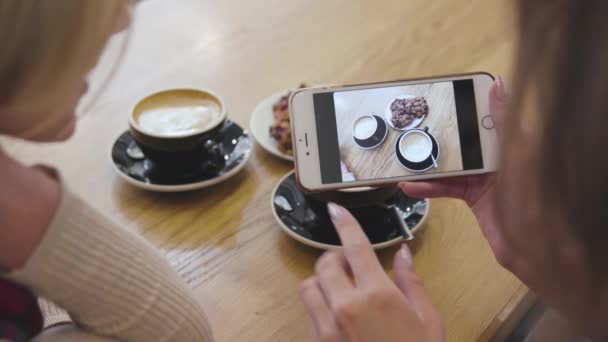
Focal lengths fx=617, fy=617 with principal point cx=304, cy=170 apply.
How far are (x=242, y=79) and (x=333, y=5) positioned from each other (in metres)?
0.33

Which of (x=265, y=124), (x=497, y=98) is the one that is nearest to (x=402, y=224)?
(x=497, y=98)

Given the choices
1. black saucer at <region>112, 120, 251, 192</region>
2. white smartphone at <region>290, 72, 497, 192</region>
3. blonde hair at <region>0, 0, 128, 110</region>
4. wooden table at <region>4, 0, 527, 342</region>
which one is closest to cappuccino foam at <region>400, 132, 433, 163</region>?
white smartphone at <region>290, 72, 497, 192</region>

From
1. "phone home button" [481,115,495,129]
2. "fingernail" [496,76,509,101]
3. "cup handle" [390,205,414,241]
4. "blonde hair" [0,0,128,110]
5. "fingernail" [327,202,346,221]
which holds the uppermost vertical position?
"blonde hair" [0,0,128,110]

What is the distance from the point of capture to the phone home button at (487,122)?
738mm

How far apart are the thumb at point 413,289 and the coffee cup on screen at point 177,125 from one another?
335 mm

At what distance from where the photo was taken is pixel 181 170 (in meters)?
0.84

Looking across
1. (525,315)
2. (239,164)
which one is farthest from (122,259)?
(525,315)

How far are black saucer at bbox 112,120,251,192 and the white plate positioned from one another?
0.7 inches

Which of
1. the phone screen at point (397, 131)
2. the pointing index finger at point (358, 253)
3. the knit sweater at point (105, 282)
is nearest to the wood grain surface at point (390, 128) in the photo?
the phone screen at point (397, 131)

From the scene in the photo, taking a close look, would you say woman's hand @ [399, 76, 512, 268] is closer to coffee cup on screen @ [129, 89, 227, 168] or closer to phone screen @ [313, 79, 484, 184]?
phone screen @ [313, 79, 484, 184]

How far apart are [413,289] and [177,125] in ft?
1.41

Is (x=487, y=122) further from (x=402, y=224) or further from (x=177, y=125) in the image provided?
(x=177, y=125)

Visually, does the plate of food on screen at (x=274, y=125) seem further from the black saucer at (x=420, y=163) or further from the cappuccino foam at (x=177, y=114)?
the black saucer at (x=420, y=163)

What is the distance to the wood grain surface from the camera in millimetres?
724
